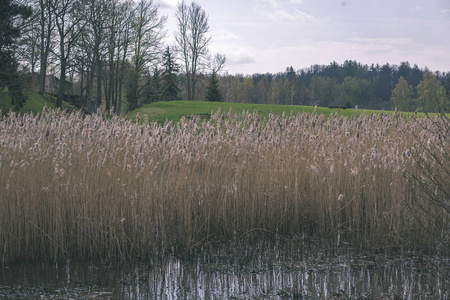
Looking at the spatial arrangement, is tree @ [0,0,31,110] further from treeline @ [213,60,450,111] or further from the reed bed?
treeline @ [213,60,450,111]

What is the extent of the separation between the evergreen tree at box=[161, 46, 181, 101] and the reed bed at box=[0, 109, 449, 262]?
36.2 metres

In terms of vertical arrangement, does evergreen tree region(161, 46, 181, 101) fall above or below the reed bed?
above

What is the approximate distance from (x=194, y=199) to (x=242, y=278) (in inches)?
46.6

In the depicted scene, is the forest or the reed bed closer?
the reed bed

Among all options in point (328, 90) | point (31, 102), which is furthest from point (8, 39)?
point (328, 90)

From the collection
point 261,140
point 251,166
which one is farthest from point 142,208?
point 261,140

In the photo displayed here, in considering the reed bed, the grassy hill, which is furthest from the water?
the grassy hill

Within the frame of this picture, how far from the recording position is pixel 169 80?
4112cm

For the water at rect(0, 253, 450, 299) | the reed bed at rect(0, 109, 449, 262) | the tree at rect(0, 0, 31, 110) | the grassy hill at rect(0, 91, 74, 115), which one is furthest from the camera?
the grassy hill at rect(0, 91, 74, 115)

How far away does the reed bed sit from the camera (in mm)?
4250

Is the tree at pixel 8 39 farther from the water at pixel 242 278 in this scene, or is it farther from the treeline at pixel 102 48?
the water at pixel 242 278

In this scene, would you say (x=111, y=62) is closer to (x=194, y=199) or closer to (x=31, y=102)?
(x=31, y=102)

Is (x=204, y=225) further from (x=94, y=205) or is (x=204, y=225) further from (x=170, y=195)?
(x=94, y=205)

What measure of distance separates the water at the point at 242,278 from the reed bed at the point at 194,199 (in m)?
0.22
